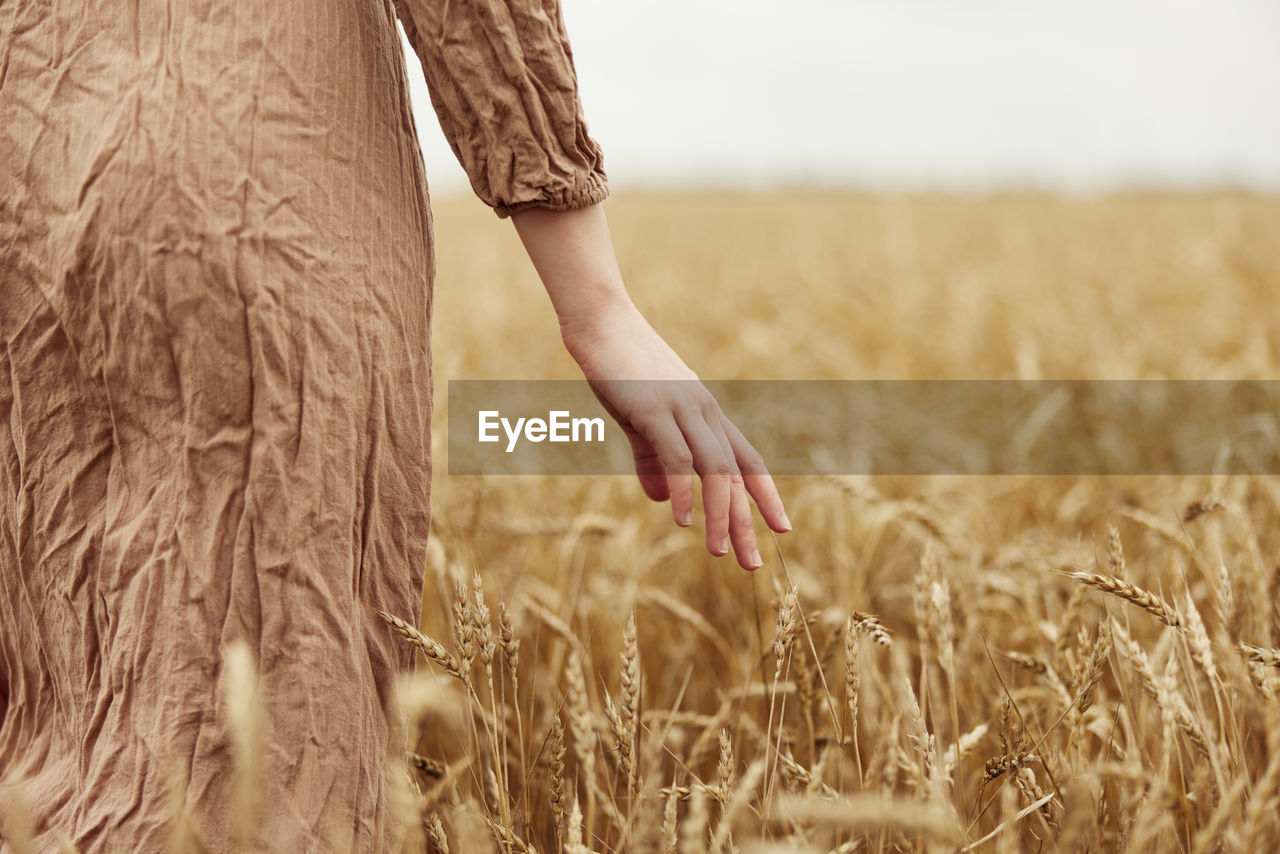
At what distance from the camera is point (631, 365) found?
0.74m

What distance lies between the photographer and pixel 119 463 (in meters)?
0.68

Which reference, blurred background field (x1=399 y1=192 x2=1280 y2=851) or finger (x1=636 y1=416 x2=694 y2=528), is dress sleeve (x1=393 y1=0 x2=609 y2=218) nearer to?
finger (x1=636 y1=416 x2=694 y2=528)

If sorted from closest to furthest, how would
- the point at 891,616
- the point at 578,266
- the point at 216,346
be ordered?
the point at 216,346 → the point at 578,266 → the point at 891,616

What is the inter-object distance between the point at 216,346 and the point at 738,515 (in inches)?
15.9

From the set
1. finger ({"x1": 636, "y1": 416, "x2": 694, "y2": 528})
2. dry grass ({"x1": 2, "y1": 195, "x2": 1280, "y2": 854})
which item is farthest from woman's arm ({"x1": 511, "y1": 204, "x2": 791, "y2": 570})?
dry grass ({"x1": 2, "y1": 195, "x2": 1280, "y2": 854})

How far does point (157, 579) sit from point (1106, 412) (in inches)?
101

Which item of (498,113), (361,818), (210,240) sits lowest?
(361,818)

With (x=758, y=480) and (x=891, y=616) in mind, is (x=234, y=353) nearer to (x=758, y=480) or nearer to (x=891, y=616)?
(x=758, y=480)

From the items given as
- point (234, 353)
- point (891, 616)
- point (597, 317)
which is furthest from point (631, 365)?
point (891, 616)

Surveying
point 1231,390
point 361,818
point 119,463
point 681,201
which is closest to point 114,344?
point 119,463

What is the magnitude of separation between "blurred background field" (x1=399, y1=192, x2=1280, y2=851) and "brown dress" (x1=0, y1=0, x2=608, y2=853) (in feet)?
0.46

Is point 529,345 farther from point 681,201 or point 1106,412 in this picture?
point 681,201

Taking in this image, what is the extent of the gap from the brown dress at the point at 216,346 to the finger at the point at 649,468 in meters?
0.20

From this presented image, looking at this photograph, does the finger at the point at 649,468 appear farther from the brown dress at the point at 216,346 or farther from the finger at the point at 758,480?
the brown dress at the point at 216,346
